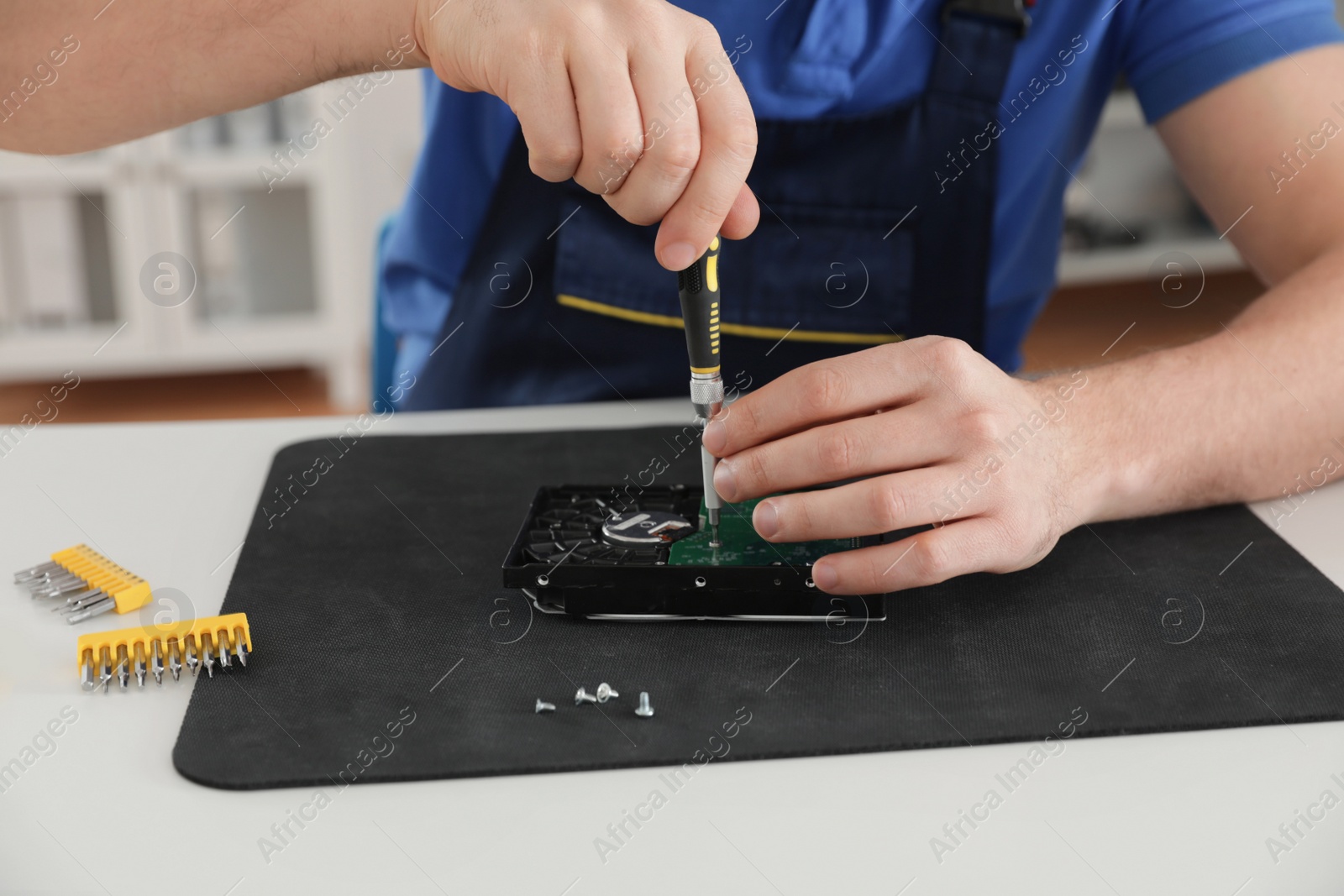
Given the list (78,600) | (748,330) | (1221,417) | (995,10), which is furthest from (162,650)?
(995,10)

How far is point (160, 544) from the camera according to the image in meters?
0.84

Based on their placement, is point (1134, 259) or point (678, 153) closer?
point (678, 153)

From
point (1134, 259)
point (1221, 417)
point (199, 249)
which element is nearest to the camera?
point (1221, 417)

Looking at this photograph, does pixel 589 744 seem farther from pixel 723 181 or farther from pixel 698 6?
pixel 698 6

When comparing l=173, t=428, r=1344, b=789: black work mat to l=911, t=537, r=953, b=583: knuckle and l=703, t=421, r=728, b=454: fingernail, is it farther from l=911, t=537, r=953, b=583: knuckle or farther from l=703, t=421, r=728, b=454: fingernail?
l=703, t=421, r=728, b=454: fingernail

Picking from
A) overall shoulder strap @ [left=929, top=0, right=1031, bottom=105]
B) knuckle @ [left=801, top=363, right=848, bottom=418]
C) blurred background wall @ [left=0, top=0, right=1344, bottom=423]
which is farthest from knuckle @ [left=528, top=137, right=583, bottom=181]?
blurred background wall @ [left=0, top=0, right=1344, bottom=423]

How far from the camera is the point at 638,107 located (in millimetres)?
737

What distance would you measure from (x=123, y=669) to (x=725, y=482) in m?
0.38

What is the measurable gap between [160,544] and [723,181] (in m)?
0.48

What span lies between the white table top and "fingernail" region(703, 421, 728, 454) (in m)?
0.20

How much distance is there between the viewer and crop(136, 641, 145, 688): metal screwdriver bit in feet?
2.16

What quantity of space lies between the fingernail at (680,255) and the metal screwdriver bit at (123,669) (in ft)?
1.32

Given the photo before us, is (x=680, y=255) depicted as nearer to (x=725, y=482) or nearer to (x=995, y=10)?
(x=725, y=482)

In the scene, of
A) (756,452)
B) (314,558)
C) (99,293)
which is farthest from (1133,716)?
(99,293)
